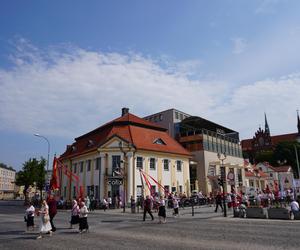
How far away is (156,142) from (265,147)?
9213cm

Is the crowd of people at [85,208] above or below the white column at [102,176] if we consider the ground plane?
below

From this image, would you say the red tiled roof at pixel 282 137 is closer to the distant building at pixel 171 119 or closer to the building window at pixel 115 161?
the distant building at pixel 171 119

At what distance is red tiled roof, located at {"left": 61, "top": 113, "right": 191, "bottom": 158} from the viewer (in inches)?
1585

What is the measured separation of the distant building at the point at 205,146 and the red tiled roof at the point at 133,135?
657 cm

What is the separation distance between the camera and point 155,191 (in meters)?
39.4

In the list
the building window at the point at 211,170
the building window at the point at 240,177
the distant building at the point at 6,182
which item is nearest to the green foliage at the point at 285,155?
the building window at the point at 240,177

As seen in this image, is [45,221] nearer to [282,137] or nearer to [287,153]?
[287,153]

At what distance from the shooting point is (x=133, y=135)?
4075 cm

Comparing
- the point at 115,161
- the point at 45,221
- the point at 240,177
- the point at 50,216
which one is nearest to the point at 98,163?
the point at 115,161

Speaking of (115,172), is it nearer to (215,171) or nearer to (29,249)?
(215,171)

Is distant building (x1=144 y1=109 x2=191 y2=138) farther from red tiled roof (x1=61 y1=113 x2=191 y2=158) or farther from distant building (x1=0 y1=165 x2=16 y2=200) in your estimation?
distant building (x1=0 y1=165 x2=16 y2=200)

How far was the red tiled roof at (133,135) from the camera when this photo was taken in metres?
40.2

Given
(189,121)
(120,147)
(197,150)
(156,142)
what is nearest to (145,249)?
(120,147)

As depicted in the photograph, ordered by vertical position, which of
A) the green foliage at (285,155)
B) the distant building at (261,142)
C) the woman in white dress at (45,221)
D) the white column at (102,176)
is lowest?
the woman in white dress at (45,221)
